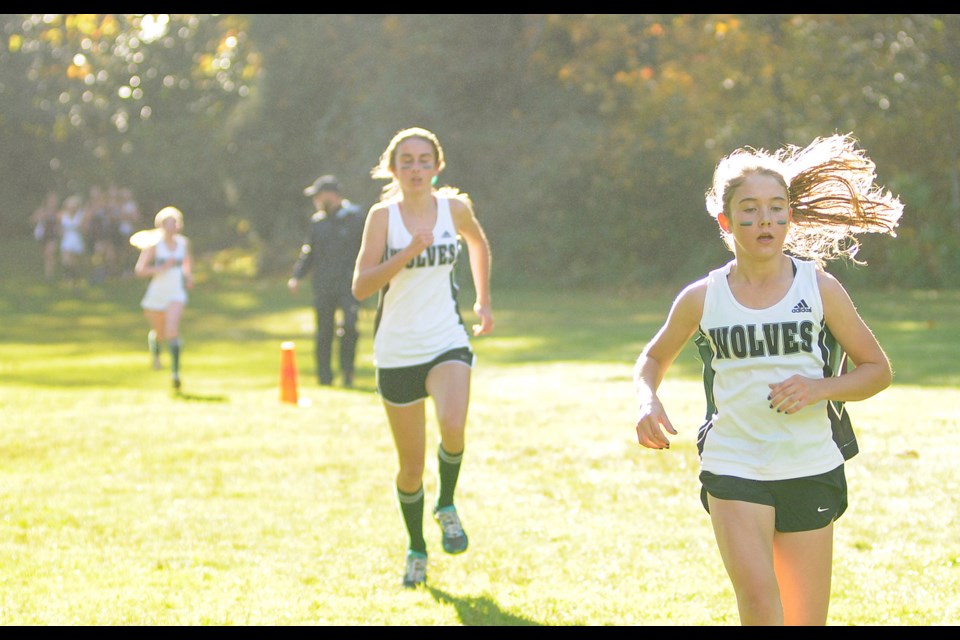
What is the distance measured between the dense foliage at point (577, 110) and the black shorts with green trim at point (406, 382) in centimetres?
1747

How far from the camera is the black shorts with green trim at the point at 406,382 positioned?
749 cm

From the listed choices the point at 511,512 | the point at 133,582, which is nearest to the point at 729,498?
the point at 133,582

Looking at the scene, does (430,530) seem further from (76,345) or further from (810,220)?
(76,345)

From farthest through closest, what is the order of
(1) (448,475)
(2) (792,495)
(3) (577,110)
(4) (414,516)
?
(3) (577,110) → (1) (448,475) → (4) (414,516) → (2) (792,495)

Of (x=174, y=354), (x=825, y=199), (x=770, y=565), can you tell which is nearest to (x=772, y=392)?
(x=770, y=565)

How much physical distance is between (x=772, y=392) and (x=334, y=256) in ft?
38.0

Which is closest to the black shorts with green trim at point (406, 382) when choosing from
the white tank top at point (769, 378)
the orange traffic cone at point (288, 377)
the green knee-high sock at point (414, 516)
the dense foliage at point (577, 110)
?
the green knee-high sock at point (414, 516)

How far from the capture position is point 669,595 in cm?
715

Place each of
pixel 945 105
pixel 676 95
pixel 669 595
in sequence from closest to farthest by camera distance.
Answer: pixel 669 595 → pixel 945 105 → pixel 676 95

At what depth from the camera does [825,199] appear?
519 centimetres

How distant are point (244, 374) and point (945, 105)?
14592mm

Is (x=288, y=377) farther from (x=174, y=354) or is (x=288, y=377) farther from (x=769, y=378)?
(x=769, y=378)

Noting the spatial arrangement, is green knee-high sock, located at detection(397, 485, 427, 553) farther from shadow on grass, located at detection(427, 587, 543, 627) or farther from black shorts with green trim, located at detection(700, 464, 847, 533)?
black shorts with green trim, located at detection(700, 464, 847, 533)

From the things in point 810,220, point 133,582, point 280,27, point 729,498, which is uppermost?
point 280,27
